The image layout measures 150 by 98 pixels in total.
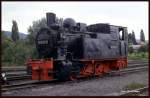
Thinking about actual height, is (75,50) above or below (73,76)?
above

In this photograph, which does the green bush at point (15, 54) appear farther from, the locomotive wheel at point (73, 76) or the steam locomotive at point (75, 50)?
the locomotive wheel at point (73, 76)

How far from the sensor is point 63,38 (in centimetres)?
1669

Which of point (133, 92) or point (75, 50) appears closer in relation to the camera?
point (133, 92)

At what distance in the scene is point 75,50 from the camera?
1823cm

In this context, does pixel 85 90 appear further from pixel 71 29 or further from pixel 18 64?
pixel 18 64

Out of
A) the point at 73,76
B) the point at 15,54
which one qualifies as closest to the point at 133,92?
the point at 73,76

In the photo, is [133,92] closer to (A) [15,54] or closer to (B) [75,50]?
(B) [75,50]

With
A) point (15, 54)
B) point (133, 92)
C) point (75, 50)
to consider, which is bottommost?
point (133, 92)

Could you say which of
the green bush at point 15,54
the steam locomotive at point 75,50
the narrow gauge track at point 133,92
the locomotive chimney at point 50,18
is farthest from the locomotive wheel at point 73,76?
the green bush at point 15,54

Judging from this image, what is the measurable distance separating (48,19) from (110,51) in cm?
509

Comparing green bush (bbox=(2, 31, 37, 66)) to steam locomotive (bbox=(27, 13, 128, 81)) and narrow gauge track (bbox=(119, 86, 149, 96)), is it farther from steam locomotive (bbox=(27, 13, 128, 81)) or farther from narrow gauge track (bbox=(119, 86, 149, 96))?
narrow gauge track (bbox=(119, 86, 149, 96))

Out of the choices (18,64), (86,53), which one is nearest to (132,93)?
(86,53)

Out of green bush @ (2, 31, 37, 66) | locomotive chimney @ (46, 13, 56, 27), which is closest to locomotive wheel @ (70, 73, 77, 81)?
locomotive chimney @ (46, 13, 56, 27)

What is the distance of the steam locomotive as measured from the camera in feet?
53.1
